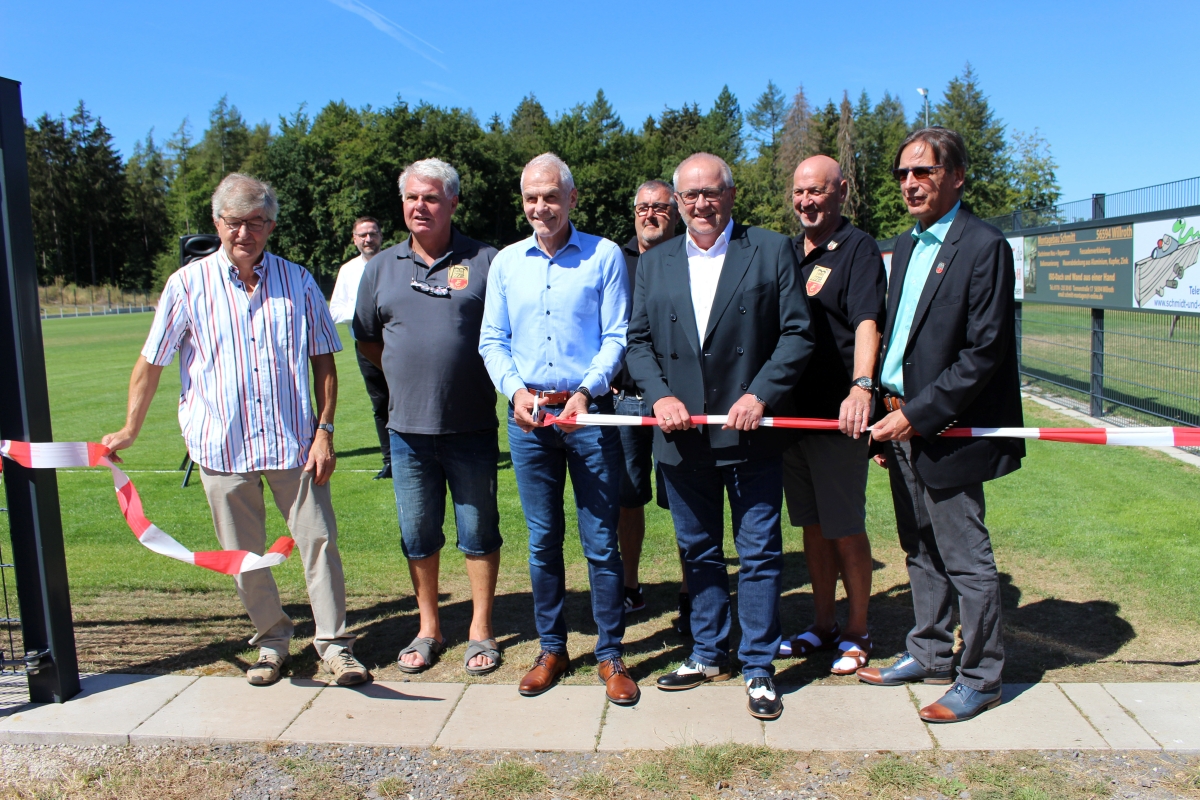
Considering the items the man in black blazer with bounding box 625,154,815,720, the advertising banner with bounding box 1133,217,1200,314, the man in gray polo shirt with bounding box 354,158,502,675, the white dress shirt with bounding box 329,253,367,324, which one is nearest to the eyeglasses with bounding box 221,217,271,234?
the man in gray polo shirt with bounding box 354,158,502,675

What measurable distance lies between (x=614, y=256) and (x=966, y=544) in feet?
5.85

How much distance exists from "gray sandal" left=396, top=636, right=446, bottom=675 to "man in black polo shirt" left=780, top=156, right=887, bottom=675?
1593 mm

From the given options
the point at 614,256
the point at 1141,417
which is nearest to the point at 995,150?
the point at 1141,417

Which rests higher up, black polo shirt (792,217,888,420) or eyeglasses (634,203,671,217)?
eyeglasses (634,203,671,217)

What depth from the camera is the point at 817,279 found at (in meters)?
3.71

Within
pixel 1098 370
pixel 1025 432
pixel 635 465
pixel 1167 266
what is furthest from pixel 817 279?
pixel 1098 370

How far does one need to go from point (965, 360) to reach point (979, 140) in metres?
81.6

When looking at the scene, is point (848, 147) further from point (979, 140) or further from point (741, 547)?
point (741, 547)

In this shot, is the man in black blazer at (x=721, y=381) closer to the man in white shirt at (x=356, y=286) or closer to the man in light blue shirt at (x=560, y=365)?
the man in light blue shirt at (x=560, y=365)

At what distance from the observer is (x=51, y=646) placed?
3506mm

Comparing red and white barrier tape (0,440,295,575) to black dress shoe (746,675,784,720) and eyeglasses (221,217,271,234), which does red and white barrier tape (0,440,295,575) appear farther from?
black dress shoe (746,675,784,720)

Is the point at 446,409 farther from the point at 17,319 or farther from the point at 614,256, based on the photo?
the point at 17,319

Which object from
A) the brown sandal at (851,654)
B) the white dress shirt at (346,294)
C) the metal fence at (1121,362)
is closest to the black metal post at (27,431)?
the brown sandal at (851,654)

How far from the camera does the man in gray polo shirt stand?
3.78 m
